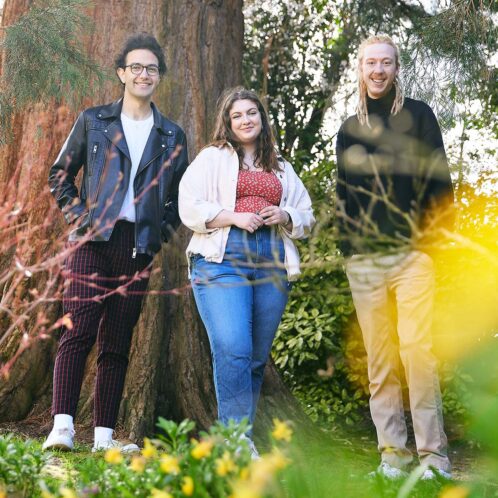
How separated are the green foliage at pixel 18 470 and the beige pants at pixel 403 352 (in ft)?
5.56

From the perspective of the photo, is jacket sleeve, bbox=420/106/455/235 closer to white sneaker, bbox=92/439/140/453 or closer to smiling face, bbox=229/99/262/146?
smiling face, bbox=229/99/262/146

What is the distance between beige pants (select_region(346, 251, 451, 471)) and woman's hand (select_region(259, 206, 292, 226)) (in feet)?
1.20

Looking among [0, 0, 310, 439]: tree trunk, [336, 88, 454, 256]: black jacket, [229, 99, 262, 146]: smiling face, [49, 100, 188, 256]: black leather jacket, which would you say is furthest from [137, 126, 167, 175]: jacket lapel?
[0, 0, 310, 439]: tree trunk

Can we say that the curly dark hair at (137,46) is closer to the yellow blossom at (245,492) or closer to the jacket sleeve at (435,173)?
the jacket sleeve at (435,173)

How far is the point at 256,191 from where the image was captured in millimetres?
4016

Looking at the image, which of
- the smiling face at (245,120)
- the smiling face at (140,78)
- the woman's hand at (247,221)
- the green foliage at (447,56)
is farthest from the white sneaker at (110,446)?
the green foliage at (447,56)

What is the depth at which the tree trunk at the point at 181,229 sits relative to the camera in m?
5.15

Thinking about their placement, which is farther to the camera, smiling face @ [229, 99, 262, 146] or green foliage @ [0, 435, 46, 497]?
smiling face @ [229, 99, 262, 146]

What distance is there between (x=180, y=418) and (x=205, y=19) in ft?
8.44

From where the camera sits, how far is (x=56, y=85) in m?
4.83

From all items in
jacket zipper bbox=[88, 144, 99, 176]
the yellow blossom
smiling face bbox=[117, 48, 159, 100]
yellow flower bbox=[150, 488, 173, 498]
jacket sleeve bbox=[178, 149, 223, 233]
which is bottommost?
yellow flower bbox=[150, 488, 173, 498]

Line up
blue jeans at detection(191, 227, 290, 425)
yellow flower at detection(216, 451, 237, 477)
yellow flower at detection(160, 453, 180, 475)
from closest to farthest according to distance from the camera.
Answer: yellow flower at detection(216, 451, 237, 477)
yellow flower at detection(160, 453, 180, 475)
blue jeans at detection(191, 227, 290, 425)

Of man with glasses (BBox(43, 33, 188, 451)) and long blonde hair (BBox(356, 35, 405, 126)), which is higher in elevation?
long blonde hair (BBox(356, 35, 405, 126))

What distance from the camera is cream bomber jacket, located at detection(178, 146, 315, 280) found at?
3883 millimetres
